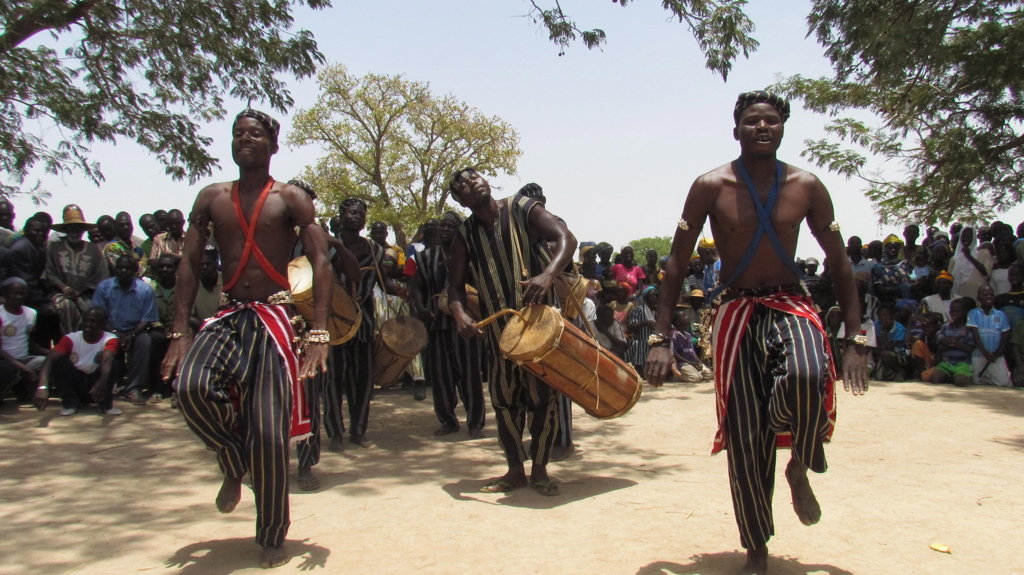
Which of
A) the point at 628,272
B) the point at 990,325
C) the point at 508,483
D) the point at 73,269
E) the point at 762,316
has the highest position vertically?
the point at 628,272

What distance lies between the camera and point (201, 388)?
3.80 m

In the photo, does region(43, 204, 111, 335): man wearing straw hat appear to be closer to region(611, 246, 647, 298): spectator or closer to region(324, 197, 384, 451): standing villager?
region(324, 197, 384, 451): standing villager

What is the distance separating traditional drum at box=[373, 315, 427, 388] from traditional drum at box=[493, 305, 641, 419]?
2213 mm

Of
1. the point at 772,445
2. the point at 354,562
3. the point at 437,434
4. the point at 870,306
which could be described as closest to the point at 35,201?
the point at 437,434

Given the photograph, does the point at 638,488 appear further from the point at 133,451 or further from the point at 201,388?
the point at 133,451

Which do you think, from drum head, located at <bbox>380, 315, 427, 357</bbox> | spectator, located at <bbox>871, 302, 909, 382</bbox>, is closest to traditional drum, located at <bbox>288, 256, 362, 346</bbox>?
drum head, located at <bbox>380, 315, 427, 357</bbox>

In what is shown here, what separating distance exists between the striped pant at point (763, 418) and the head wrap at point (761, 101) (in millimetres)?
921

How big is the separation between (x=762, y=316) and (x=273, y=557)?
251 centimetres

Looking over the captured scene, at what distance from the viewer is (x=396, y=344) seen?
7199 millimetres

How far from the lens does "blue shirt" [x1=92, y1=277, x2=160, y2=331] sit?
9.12m

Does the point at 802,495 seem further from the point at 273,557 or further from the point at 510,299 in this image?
the point at 273,557

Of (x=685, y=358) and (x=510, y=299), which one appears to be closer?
(x=510, y=299)

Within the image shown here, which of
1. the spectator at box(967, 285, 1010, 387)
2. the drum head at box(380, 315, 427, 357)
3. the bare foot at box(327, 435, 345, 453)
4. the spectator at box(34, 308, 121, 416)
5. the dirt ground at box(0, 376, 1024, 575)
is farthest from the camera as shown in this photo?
the spectator at box(967, 285, 1010, 387)

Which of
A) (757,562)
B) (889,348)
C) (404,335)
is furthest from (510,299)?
(889,348)
